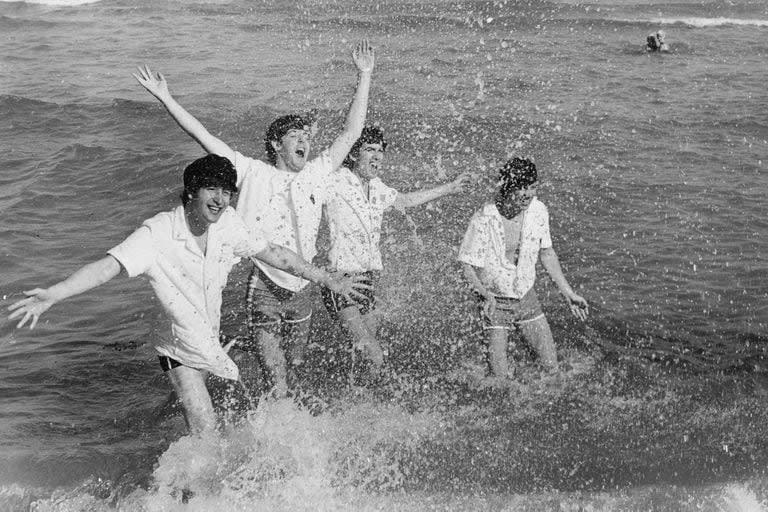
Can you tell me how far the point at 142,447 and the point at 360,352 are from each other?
1.70 meters

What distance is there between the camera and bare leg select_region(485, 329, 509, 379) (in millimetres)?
6234

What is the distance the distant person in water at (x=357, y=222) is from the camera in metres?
6.13

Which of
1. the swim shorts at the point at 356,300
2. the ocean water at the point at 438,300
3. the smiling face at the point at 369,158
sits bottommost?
the ocean water at the point at 438,300

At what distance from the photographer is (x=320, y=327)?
26.6 feet

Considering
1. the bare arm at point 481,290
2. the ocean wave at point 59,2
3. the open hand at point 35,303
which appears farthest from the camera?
the ocean wave at point 59,2

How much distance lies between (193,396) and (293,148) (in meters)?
1.76

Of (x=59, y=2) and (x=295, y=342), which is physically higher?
(x=59, y=2)

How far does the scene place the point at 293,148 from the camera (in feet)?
18.9

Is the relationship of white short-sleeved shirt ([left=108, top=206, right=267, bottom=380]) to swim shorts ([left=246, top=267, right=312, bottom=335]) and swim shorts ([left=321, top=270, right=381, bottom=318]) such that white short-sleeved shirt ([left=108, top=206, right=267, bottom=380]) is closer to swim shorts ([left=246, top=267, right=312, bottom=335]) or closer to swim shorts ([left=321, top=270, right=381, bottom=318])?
swim shorts ([left=246, top=267, right=312, bottom=335])

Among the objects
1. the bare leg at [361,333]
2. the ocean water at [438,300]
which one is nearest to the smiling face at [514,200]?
the ocean water at [438,300]

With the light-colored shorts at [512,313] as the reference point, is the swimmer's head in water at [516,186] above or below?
above

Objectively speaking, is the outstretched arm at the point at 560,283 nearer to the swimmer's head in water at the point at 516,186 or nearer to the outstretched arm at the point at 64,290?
the swimmer's head in water at the point at 516,186

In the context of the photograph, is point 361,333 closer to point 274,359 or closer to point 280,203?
point 274,359

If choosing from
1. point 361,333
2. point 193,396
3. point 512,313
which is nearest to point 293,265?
point 193,396
